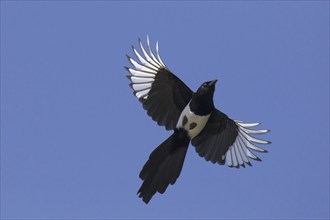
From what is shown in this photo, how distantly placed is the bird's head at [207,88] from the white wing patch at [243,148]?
0.84 m

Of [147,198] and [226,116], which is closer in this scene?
[147,198]

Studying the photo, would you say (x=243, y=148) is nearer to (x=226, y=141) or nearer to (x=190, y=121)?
(x=226, y=141)

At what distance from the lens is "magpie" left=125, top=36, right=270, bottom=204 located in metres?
9.93

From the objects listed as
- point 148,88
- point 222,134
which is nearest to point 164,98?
point 148,88

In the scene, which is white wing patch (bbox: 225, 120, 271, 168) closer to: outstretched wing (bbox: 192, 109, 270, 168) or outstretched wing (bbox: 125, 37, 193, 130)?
outstretched wing (bbox: 192, 109, 270, 168)

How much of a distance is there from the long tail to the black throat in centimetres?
34

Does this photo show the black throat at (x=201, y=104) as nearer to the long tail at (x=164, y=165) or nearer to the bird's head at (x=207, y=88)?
the bird's head at (x=207, y=88)

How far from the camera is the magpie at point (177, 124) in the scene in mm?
9930

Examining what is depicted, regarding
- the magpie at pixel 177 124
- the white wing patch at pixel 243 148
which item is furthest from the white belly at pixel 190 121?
the white wing patch at pixel 243 148

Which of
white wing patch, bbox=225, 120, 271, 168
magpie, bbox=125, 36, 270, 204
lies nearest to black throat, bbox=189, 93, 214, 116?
magpie, bbox=125, 36, 270, 204

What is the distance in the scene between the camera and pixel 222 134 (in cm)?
1059

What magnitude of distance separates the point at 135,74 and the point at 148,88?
0.23 metres

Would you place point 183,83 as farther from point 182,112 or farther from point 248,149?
point 248,149

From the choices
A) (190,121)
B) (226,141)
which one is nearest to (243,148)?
(226,141)
